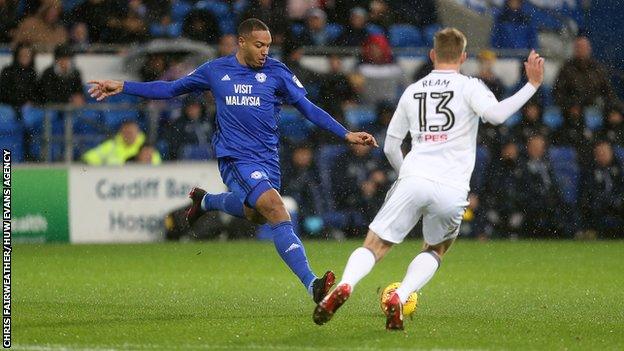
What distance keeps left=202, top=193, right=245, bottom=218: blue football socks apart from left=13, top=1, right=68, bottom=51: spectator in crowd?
7.90 m

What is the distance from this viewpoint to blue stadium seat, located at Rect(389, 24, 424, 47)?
19.3 meters

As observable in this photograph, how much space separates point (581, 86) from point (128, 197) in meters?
6.05

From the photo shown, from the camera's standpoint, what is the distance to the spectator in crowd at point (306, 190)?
16516 millimetres

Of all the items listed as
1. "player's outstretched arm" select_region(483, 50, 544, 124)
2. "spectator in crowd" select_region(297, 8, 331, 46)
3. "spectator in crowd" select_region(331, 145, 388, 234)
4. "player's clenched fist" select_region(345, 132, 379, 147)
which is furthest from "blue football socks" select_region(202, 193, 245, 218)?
"spectator in crowd" select_region(297, 8, 331, 46)

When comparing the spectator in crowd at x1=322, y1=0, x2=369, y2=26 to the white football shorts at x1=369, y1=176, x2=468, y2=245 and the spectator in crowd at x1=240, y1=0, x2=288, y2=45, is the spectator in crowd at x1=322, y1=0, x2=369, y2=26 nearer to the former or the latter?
the spectator in crowd at x1=240, y1=0, x2=288, y2=45

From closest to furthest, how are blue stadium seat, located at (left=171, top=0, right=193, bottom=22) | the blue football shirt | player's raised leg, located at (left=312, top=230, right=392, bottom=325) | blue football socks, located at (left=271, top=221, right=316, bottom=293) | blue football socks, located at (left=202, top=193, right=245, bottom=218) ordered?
player's raised leg, located at (left=312, top=230, right=392, bottom=325)
blue football socks, located at (left=271, top=221, right=316, bottom=293)
the blue football shirt
blue football socks, located at (left=202, top=193, right=245, bottom=218)
blue stadium seat, located at (left=171, top=0, right=193, bottom=22)

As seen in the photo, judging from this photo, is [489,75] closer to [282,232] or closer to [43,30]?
[43,30]

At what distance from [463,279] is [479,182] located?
4893mm

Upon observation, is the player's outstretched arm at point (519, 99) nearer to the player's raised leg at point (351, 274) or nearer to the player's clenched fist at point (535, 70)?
the player's clenched fist at point (535, 70)

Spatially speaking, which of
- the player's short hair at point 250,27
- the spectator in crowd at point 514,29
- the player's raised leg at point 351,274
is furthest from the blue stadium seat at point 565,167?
the player's raised leg at point 351,274

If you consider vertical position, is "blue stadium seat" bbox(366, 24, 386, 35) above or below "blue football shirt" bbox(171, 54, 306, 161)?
below

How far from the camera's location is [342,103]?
55.9ft

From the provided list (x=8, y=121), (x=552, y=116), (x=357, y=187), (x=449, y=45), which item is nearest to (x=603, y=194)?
(x=552, y=116)

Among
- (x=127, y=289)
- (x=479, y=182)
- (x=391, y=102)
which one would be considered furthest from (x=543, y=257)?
(x=127, y=289)
